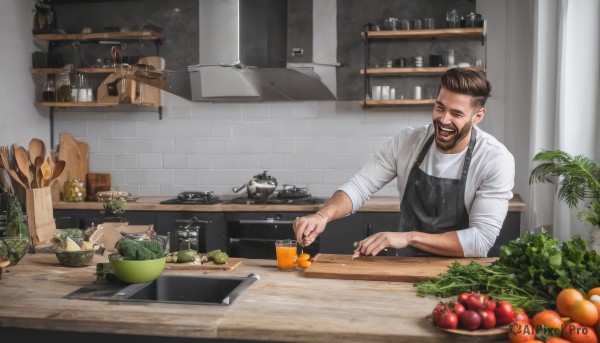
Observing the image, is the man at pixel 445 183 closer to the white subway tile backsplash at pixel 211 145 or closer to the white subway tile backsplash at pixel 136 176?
the white subway tile backsplash at pixel 211 145

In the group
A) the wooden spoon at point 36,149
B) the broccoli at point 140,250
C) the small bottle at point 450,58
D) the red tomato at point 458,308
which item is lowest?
the red tomato at point 458,308

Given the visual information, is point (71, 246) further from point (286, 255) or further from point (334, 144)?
point (334, 144)

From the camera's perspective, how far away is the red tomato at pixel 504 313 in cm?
206

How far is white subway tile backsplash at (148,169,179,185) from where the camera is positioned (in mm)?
6285

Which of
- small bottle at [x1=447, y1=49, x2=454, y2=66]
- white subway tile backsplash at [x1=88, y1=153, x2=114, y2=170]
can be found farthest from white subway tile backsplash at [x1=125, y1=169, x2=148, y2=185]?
small bottle at [x1=447, y1=49, x2=454, y2=66]

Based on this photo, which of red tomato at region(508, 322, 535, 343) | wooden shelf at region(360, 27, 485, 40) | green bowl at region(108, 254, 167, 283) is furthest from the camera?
wooden shelf at region(360, 27, 485, 40)

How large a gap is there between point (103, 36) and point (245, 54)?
151 centimetres

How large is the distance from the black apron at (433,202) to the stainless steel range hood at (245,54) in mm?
2107

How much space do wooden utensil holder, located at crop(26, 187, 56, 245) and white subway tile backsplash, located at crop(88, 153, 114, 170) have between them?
253 cm

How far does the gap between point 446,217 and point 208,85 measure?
2838mm

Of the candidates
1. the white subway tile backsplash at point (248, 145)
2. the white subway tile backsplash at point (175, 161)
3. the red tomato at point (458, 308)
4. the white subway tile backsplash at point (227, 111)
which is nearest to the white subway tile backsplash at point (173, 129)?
the white subway tile backsplash at point (175, 161)

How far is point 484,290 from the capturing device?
243 centimetres

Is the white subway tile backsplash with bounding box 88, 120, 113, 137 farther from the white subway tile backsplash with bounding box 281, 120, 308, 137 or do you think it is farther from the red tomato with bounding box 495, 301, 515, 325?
the red tomato with bounding box 495, 301, 515, 325

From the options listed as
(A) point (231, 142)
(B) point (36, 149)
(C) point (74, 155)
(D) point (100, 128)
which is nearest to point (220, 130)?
(A) point (231, 142)
